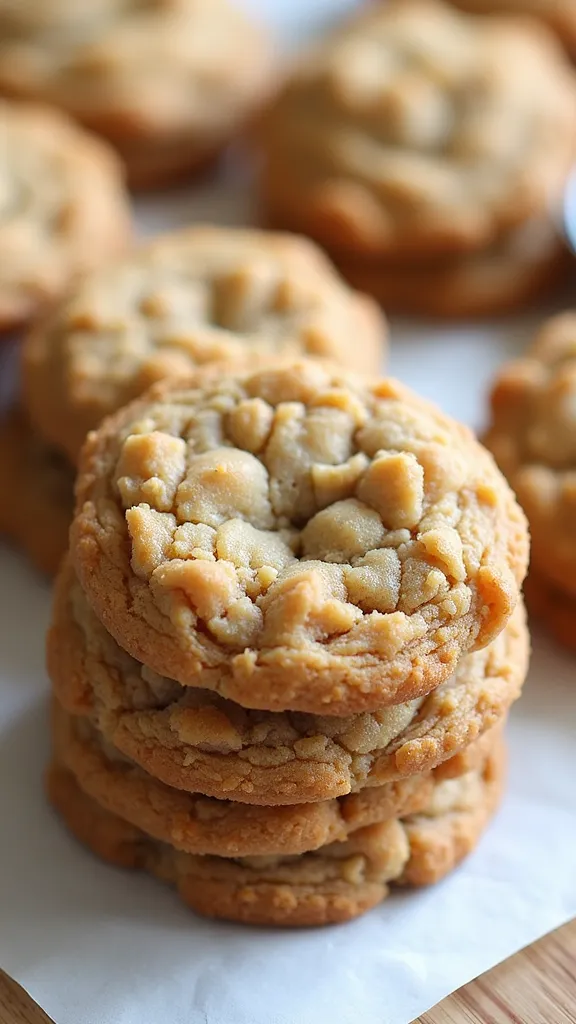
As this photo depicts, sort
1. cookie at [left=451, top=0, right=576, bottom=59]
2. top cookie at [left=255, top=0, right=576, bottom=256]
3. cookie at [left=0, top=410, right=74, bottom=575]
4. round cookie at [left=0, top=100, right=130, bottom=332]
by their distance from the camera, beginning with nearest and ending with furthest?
cookie at [left=0, top=410, right=74, bottom=575]
round cookie at [left=0, top=100, right=130, bottom=332]
top cookie at [left=255, top=0, right=576, bottom=256]
cookie at [left=451, top=0, right=576, bottom=59]

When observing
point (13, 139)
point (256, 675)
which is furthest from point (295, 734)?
point (13, 139)

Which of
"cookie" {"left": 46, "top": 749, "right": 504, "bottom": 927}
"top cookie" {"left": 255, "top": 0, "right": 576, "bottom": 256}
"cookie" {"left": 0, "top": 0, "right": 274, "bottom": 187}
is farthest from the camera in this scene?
"cookie" {"left": 0, "top": 0, "right": 274, "bottom": 187}

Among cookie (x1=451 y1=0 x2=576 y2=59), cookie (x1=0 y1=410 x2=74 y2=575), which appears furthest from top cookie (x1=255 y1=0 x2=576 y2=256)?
cookie (x1=0 y1=410 x2=74 y2=575)

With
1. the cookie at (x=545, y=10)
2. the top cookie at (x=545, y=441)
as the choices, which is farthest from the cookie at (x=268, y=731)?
the cookie at (x=545, y=10)

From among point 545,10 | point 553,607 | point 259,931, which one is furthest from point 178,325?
point 545,10

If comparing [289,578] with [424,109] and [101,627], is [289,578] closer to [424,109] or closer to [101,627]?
[101,627]

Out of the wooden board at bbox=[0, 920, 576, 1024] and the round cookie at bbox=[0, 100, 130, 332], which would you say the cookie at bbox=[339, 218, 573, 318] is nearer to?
the round cookie at bbox=[0, 100, 130, 332]

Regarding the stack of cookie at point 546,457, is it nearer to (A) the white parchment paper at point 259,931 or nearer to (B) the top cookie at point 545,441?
(B) the top cookie at point 545,441
